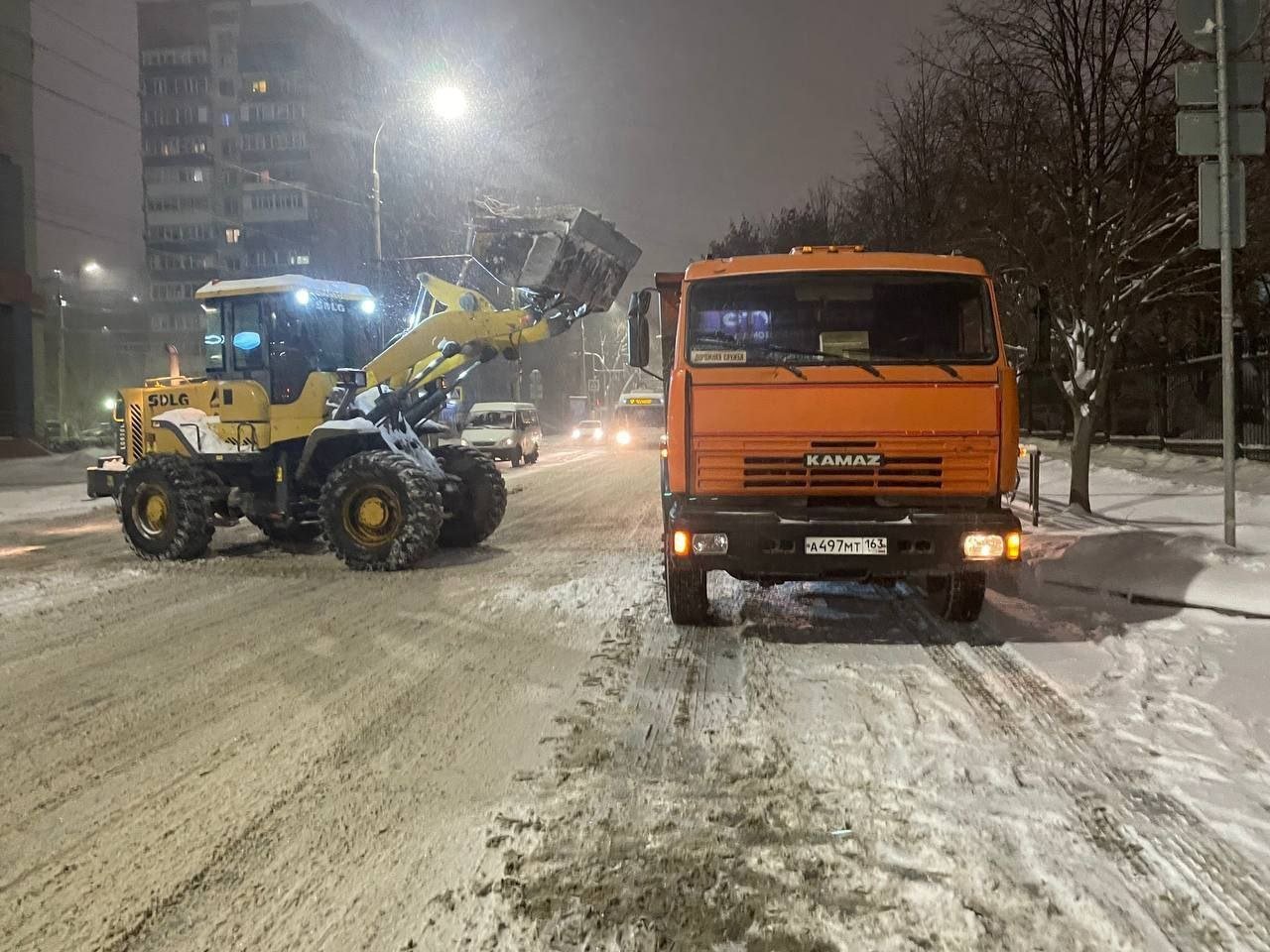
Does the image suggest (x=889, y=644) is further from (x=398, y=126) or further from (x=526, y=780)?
(x=398, y=126)

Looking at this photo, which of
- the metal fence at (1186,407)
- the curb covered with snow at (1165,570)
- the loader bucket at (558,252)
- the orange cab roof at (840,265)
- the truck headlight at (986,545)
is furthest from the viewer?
the metal fence at (1186,407)

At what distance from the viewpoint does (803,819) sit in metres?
3.55

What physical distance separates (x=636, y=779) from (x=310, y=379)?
7687mm

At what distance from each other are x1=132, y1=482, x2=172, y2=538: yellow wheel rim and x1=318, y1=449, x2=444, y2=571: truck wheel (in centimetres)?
231

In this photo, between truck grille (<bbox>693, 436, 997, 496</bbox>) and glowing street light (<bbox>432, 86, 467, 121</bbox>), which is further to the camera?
glowing street light (<bbox>432, 86, 467, 121</bbox>)

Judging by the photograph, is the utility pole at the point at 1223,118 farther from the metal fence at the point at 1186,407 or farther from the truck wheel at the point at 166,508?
the truck wheel at the point at 166,508

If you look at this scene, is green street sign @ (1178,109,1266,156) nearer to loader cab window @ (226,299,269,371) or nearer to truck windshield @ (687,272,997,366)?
truck windshield @ (687,272,997,366)

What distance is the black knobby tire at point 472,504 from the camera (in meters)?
11.0

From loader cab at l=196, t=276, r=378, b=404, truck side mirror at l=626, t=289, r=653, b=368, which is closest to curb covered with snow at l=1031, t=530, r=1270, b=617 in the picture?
truck side mirror at l=626, t=289, r=653, b=368

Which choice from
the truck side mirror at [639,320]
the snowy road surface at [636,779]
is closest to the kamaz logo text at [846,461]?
the snowy road surface at [636,779]

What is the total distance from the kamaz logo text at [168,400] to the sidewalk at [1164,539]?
926 centimetres

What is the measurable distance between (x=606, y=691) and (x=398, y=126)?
A: 101 ft

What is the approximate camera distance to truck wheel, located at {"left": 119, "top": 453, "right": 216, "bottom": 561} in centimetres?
1011

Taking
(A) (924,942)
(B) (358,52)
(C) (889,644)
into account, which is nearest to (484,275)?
(C) (889,644)
